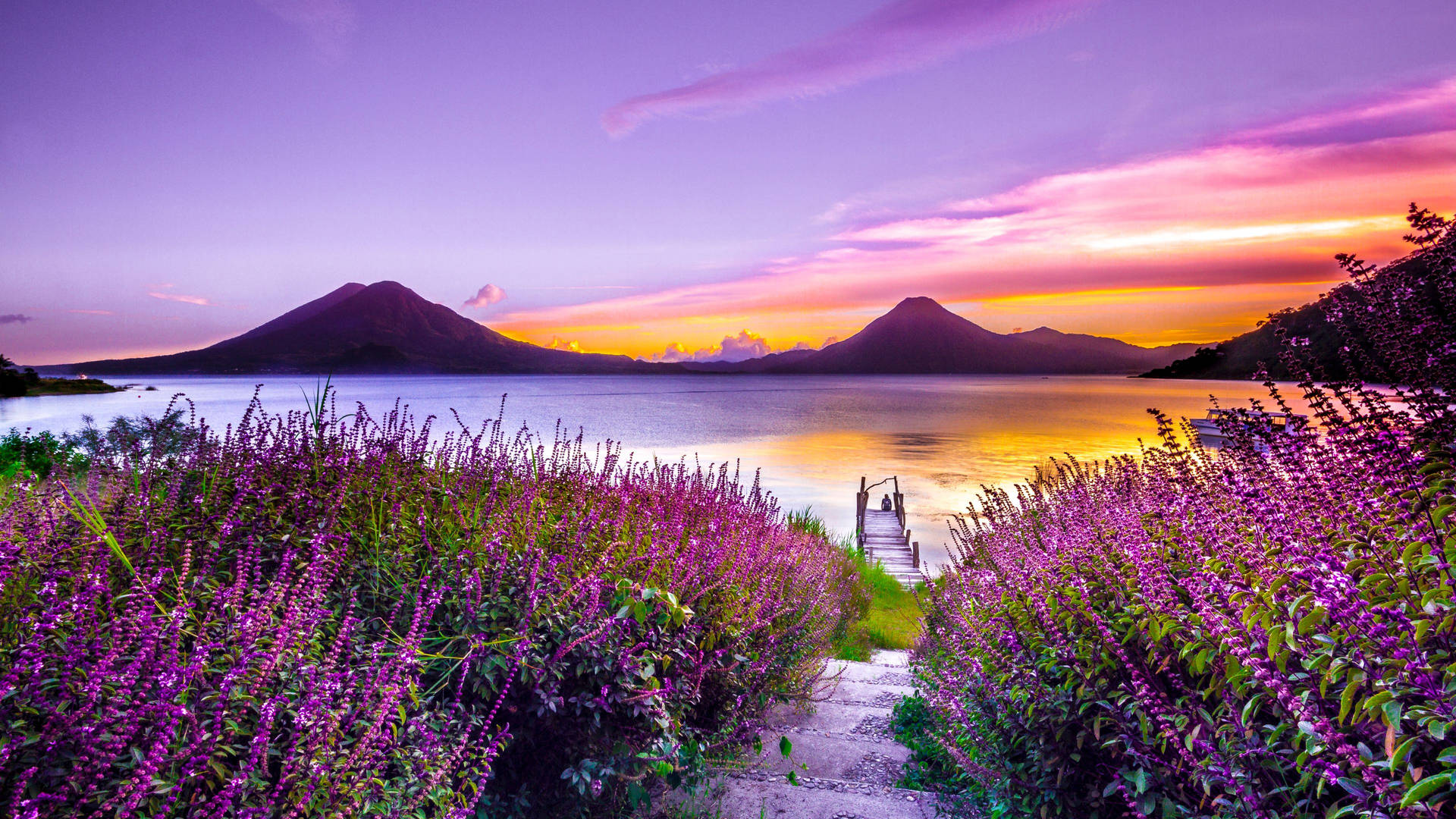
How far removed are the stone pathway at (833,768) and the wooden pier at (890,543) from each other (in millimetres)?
6901

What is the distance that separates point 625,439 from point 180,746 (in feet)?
217

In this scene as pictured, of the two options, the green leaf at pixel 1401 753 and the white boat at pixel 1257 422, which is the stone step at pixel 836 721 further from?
the green leaf at pixel 1401 753

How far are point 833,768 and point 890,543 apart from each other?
15.0 meters

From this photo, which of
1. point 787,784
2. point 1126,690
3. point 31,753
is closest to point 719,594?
point 787,784

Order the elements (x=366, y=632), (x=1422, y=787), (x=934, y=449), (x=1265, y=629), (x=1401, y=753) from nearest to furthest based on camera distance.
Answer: (x=1422, y=787)
(x=1401, y=753)
(x=1265, y=629)
(x=366, y=632)
(x=934, y=449)

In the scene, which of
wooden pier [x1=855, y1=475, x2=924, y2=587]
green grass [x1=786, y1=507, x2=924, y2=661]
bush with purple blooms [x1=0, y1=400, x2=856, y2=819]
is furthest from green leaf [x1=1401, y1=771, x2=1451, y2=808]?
wooden pier [x1=855, y1=475, x2=924, y2=587]

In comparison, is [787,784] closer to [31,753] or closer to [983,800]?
[983,800]

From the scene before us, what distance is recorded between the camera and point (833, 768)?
5.14 m

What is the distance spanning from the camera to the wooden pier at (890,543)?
16436 mm

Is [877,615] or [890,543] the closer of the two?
[877,615]

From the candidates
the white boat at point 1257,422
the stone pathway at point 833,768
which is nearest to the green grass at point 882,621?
the stone pathway at point 833,768

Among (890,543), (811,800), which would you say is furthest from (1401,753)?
(890,543)

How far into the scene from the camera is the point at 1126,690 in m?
2.87

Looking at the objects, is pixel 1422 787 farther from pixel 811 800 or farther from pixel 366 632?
pixel 366 632
